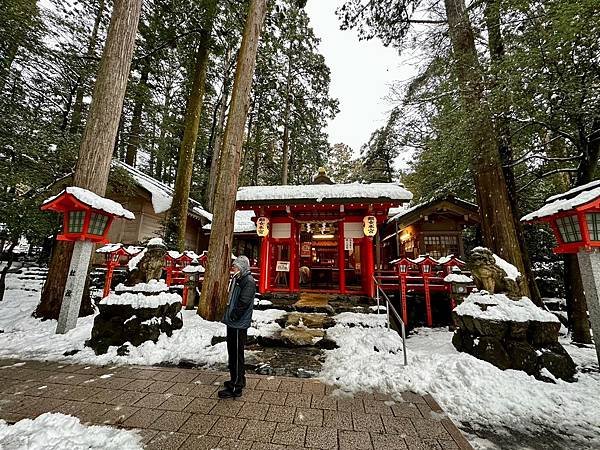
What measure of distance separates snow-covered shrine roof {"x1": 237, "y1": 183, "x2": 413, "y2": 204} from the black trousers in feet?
17.9

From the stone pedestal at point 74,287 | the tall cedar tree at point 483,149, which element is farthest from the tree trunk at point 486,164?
the stone pedestal at point 74,287

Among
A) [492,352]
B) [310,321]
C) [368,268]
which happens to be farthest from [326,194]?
[492,352]

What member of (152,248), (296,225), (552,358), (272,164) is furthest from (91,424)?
(272,164)

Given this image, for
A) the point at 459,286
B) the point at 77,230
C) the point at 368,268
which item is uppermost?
the point at 77,230

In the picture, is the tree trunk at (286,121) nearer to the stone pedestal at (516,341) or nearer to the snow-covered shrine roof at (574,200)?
the snow-covered shrine roof at (574,200)

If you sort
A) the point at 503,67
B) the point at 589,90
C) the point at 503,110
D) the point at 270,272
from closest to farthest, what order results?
the point at 589,90 < the point at 503,67 < the point at 503,110 < the point at 270,272

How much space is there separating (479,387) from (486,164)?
5.38m

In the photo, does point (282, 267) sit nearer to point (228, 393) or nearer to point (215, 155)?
point (228, 393)

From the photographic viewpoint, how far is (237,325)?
3141 mm

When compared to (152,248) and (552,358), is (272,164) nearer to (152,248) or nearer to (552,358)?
(152,248)

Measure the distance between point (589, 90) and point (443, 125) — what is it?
2.50 metres

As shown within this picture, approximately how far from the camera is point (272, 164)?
73.1ft

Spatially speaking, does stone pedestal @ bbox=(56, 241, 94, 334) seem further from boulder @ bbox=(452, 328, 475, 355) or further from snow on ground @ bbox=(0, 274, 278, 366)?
boulder @ bbox=(452, 328, 475, 355)

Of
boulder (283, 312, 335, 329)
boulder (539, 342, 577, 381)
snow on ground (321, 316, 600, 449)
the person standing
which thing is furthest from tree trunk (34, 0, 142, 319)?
boulder (539, 342, 577, 381)
